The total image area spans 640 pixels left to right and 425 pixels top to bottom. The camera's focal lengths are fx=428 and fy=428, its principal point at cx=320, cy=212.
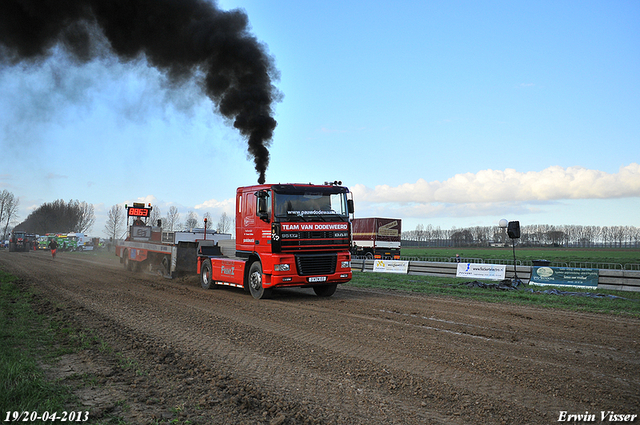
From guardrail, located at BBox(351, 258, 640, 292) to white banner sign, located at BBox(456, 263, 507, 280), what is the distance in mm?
232

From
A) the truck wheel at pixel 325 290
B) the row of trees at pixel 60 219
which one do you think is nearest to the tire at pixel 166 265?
the truck wheel at pixel 325 290

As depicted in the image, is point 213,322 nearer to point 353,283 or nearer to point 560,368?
point 560,368

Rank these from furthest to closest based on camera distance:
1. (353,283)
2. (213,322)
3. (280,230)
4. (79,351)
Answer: (353,283), (280,230), (213,322), (79,351)

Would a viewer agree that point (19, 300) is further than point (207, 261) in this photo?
No

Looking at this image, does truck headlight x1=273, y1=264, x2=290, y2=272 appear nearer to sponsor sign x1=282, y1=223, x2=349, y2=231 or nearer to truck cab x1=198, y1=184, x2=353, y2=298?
truck cab x1=198, y1=184, x2=353, y2=298

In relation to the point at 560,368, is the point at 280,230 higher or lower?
higher

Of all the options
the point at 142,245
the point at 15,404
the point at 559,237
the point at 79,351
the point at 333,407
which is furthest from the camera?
the point at 559,237

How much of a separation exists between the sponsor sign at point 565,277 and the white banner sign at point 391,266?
254 inches

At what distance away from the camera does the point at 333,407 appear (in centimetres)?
419

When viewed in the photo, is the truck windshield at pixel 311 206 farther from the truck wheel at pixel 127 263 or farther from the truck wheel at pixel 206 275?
the truck wheel at pixel 127 263

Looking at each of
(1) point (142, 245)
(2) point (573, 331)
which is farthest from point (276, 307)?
(1) point (142, 245)

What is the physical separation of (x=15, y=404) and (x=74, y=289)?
10.9m

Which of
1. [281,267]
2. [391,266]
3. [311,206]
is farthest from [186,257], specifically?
[391,266]

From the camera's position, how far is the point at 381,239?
35500 mm
